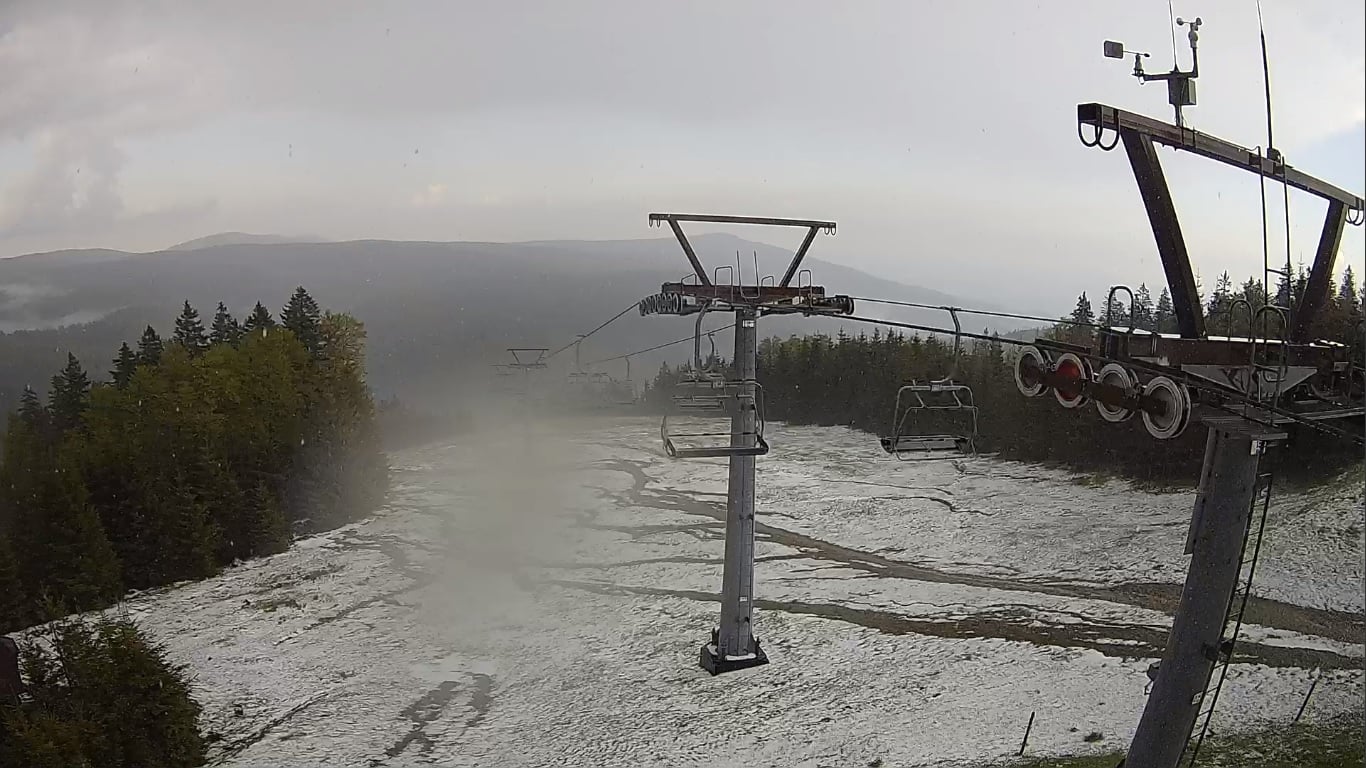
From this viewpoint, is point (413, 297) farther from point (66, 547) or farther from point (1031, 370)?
point (1031, 370)

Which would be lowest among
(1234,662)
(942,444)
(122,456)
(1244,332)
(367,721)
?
(367,721)

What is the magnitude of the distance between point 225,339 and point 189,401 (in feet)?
4.67

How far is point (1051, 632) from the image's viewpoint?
7.46 meters

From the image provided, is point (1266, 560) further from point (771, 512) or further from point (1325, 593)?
point (771, 512)

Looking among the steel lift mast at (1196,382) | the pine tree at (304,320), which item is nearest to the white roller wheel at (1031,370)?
the steel lift mast at (1196,382)

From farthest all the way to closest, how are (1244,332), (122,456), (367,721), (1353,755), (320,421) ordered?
1. (320,421)
2. (122,456)
3. (367,721)
4. (1353,755)
5. (1244,332)

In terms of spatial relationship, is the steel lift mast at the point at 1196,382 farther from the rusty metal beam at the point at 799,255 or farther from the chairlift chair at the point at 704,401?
the rusty metal beam at the point at 799,255

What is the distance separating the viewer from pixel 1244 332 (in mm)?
3141

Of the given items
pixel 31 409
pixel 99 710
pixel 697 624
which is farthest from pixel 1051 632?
pixel 31 409

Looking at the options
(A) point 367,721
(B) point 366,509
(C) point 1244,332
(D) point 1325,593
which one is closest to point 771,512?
(B) point 366,509

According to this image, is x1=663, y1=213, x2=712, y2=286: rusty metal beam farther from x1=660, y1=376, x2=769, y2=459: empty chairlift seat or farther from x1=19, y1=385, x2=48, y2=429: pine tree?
x1=19, y1=385, x2=48, y2=429: pine tree

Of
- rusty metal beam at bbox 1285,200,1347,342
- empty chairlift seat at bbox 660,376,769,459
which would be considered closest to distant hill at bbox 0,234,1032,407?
empty chairlift seat at bbox 660,376,769,459

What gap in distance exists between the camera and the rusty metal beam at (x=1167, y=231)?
2.69 metres

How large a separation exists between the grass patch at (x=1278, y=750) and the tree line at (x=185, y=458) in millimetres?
6862
